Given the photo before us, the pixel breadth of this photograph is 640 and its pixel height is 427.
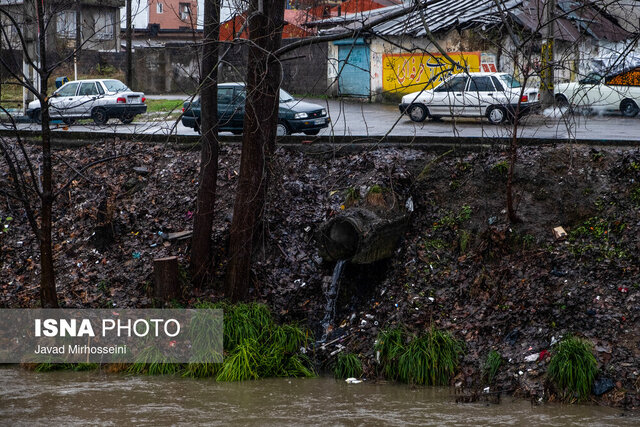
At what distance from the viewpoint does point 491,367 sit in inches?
333

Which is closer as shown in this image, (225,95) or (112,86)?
(225,95)

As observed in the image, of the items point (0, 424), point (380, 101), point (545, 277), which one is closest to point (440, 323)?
point (545, 277)

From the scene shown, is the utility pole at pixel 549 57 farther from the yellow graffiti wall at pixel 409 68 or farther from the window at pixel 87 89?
the window at pixel 87 89

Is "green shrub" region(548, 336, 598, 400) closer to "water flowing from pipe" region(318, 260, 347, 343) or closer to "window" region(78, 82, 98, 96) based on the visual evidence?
"water flowing from pipe" region(318, 260, 347, 343)

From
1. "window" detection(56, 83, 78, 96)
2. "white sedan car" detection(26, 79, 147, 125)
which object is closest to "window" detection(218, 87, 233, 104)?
"white sedan car" detection(26, 79, 147, 125)

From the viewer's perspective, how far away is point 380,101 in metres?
29.0

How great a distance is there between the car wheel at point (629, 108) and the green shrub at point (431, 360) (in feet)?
49.4

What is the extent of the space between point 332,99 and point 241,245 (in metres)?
20.2

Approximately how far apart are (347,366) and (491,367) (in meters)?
1.83

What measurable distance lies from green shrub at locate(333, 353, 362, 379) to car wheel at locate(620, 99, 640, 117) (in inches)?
611

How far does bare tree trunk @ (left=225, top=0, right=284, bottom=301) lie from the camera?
9711 millimetres

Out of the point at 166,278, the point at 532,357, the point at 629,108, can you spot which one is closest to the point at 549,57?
the point at 532,357

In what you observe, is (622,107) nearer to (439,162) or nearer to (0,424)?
(439,162)

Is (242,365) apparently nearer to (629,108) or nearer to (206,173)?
(206,173)
